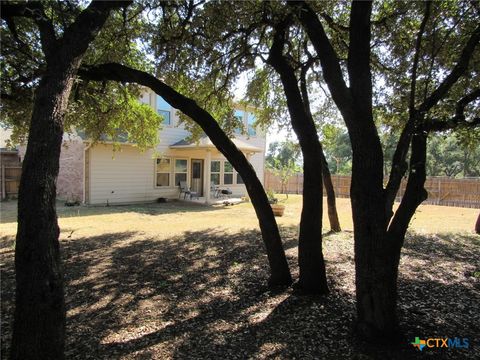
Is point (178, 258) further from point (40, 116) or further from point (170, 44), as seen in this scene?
point (40, 116)

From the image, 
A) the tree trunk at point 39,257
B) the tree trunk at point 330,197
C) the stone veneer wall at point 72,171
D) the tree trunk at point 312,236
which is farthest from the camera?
the stone veneer wall at point 72,171

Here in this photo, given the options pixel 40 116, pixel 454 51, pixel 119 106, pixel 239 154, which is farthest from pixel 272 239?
pixel 119 106

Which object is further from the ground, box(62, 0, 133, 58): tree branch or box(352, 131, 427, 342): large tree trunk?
box(62, 0, 133, 58): tree branch

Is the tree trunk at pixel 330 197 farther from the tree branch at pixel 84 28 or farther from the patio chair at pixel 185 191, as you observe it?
the patio chair at pixel 185 191

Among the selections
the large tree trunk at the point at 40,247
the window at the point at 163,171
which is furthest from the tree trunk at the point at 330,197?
the window at the point at 163,171

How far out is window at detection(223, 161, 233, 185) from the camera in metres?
19.7

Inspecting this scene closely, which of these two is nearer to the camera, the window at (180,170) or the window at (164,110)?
the window at (164,110)

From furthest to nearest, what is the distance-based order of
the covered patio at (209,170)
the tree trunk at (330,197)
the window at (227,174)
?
the window at (227,174), the covered patio at (209,170), the tree trunk at (330,197)

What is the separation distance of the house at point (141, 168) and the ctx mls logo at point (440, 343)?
10.9m

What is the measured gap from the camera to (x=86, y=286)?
5328 millimetres

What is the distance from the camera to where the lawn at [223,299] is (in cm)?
346

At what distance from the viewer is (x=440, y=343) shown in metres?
3.48

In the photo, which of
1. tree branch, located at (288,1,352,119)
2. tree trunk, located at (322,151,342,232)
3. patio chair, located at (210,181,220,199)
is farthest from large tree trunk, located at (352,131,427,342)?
patio chair, located at (210,181,220,199)

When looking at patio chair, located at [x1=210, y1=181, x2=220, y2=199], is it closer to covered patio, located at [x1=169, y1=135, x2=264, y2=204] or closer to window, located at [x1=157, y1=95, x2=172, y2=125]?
covered patio, located at [x1=169, y1=135, x2=264, y2=204]
